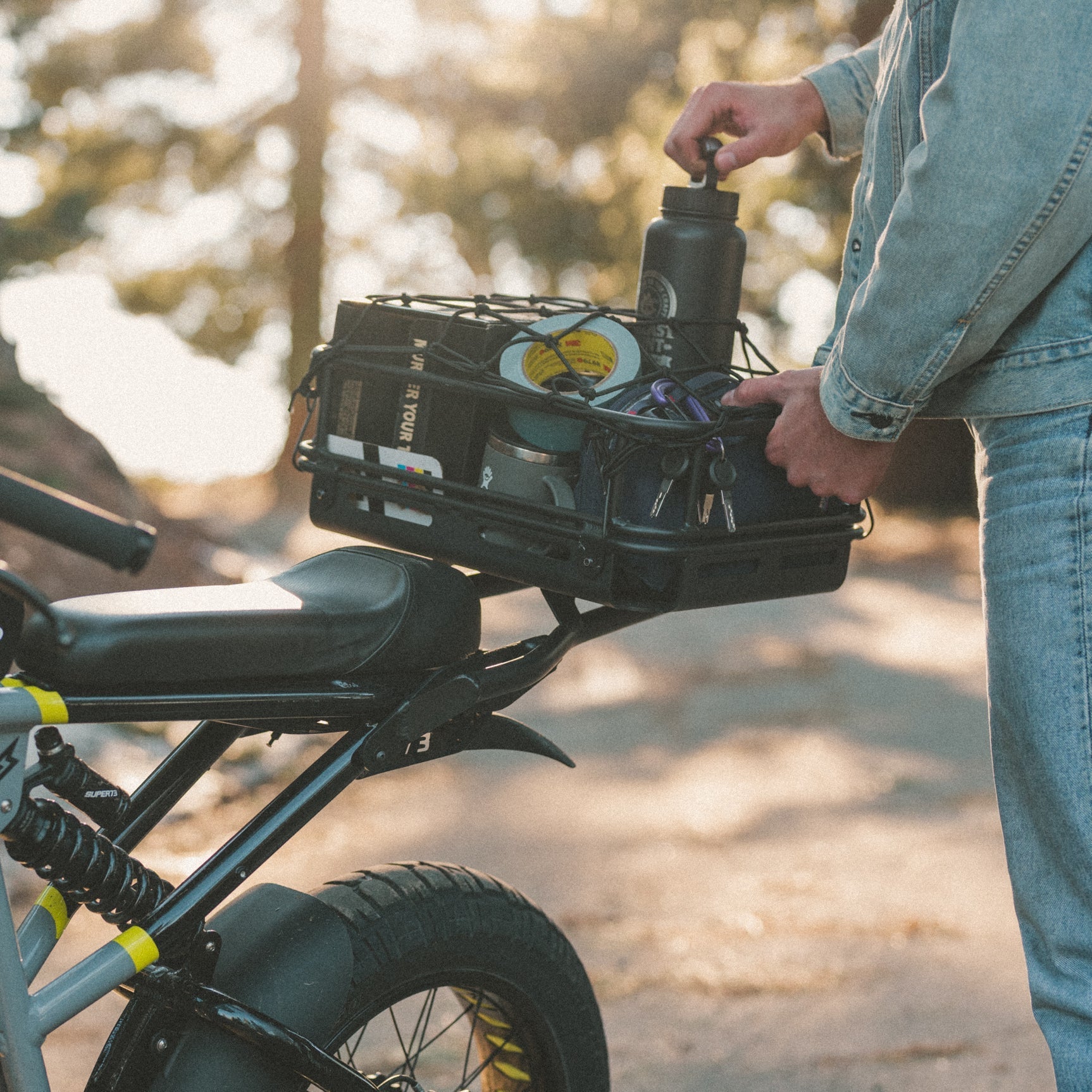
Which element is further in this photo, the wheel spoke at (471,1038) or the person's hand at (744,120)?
the person's hand at (744,120)

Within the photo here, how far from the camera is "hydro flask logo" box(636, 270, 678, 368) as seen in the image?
1.65 m

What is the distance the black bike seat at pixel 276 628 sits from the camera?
47.2 inches

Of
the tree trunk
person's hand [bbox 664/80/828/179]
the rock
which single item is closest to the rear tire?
person's hand [bbox 664/80/828/179]

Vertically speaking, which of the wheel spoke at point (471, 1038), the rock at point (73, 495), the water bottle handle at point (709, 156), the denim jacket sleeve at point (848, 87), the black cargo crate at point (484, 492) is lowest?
the rock at point (73, 495)

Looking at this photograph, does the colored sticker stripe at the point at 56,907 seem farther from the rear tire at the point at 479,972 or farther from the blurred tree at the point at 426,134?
the blurred tree at the point at 426,134

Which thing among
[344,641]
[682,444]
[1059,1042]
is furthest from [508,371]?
[1059,1042]

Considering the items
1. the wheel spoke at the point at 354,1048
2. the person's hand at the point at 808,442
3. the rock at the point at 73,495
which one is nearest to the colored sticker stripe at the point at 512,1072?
the wheel spoke at the point at 354,1048

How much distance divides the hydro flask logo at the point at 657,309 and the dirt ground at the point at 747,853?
150cm

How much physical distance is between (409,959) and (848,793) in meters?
2.70

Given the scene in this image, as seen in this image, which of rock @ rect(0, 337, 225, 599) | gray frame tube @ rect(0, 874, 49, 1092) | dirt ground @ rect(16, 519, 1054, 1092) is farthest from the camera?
rock @ rect(0, 337, 225, 599)

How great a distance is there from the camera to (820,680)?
5.23 metres

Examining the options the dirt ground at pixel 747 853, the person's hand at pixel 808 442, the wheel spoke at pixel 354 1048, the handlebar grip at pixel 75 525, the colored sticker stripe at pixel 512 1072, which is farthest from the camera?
the dirt ground at pixel 747 853

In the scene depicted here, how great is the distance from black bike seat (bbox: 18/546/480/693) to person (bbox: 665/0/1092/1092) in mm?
445

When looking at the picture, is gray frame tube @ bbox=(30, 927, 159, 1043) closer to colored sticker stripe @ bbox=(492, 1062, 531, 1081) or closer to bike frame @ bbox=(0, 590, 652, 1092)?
bike frame @ bbox=(0, 590, 652, 1092)
